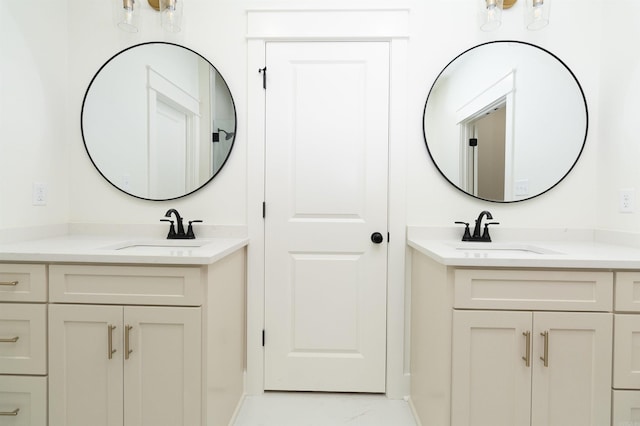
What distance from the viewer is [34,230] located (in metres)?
1.78

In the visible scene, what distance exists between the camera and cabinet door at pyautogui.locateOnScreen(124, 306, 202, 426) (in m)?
1.34

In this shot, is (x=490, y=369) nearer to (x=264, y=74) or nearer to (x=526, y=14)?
(x=526, y=14)

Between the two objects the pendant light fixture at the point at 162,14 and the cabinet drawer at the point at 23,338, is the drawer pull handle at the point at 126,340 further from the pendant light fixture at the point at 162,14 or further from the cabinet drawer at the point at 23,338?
the pendant light fixture at the point at 162,14

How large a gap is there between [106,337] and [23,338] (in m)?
0.36

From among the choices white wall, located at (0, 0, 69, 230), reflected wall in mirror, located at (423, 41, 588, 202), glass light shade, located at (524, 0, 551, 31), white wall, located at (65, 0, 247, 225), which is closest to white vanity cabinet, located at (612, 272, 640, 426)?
reflected wall in mirror, located at (423, 41, 588, 202)

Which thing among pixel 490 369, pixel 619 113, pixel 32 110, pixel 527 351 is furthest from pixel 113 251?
pixel 619 113

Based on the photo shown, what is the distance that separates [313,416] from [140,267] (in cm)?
115

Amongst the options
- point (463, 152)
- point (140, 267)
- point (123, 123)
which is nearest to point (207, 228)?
point (140, 267)

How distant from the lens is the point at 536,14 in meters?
1.68

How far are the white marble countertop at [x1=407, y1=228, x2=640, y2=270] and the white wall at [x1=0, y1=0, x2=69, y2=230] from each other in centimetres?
201

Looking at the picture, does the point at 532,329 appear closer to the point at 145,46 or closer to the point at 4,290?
the point at 4,290

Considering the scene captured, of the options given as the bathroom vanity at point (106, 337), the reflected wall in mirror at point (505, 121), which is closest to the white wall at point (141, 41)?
the bathroom vanity at point (106, 337)

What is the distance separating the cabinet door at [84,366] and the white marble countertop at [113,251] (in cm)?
20

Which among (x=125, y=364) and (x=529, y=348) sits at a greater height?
(x=529, y=348)
